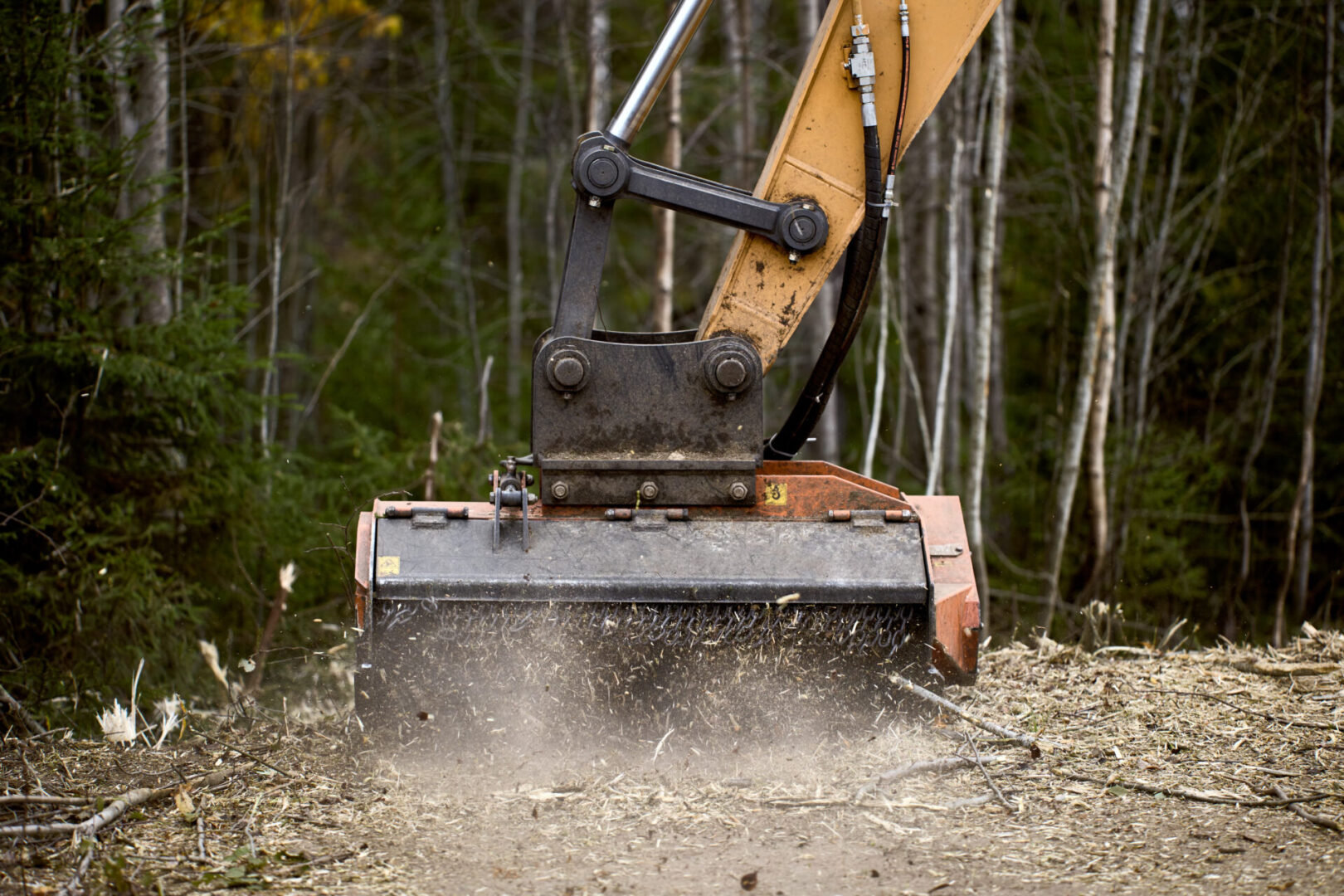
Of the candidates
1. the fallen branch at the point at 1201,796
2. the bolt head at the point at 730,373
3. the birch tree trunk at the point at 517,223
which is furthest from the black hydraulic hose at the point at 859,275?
the birch tree trunk at the point at 517,223

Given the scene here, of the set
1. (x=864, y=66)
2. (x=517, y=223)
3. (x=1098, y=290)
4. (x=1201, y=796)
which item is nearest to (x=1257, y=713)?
(x=1201, y=796)

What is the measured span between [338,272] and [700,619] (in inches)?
407

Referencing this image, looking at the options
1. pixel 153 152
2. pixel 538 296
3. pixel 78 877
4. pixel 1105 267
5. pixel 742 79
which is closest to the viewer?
pixel 78 877

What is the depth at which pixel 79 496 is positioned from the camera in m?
5.32

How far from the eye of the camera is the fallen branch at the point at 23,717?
4238 millimetres

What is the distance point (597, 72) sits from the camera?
9.39 metres

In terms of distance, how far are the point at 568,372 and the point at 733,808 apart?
1532 millimetres

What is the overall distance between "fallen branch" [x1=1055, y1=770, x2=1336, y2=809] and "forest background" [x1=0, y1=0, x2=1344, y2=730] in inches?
109

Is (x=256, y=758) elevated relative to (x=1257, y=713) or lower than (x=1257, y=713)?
lower

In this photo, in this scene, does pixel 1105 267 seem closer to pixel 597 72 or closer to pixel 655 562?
pixel 655 562

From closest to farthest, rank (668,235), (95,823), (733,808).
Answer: (95,823) < (733,808) < (668,235)

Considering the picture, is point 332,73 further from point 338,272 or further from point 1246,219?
point 1246,219

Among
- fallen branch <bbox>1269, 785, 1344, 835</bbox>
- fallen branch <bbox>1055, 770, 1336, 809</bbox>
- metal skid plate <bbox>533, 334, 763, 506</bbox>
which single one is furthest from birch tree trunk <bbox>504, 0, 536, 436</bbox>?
fallen branch <bbox>1269, 785, 1344, 835</bbox>

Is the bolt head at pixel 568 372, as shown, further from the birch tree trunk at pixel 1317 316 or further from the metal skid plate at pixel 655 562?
Answer: the birch tree trunk at pixel 1317 316
